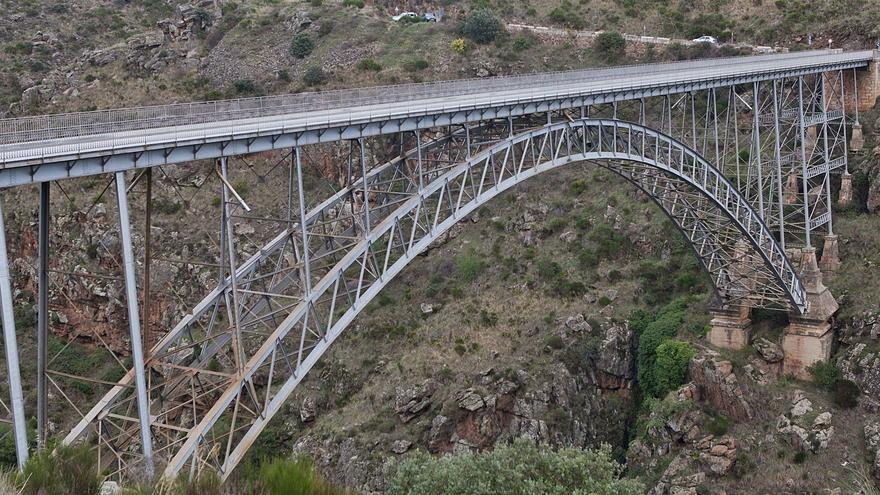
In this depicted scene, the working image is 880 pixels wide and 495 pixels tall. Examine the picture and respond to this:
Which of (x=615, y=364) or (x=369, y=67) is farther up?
(x=369, y=67)

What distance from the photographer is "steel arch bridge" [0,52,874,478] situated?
2041cm

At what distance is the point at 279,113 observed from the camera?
85.9 feet

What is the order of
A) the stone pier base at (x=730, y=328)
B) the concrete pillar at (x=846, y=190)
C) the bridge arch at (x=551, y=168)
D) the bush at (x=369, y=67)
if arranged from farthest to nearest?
the bush at (x=369, y=67), the concrete pillar at (x=846, y=190), the stone pier base at (x=730, y=328), the bridge arch at (x=551, y=168)

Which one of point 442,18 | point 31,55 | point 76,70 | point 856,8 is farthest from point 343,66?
point 856,8

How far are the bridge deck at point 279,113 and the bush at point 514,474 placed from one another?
9.02 m

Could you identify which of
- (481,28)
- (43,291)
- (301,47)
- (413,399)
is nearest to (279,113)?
(43,291)

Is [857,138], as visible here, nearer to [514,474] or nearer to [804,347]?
[804,347]

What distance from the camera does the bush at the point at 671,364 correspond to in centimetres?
4381

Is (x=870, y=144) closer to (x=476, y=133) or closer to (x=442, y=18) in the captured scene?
(x=476, y=133)

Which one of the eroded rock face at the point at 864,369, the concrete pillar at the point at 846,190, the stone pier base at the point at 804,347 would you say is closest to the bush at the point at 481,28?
the concrete pillar at the point at 846,190

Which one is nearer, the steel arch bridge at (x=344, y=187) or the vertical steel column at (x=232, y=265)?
the steel arch bridge at (x=344, y=187)

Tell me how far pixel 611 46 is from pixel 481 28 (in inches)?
357

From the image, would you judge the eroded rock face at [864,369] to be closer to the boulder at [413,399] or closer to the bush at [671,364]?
the bush at [671,364]

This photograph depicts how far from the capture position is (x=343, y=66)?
69875mm
